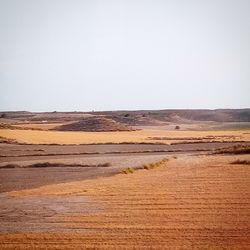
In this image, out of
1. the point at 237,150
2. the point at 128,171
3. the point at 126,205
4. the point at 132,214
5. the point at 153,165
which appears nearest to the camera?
the point at 132,214

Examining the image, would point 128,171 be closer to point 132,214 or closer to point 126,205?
point 126,205

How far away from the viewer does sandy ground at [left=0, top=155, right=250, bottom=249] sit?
11.4m

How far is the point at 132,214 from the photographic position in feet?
46.4

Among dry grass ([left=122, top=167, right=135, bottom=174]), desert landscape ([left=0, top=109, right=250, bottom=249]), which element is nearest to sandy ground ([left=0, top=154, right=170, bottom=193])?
desert landscape ([left=0, top=109, right=250, bottom=249])

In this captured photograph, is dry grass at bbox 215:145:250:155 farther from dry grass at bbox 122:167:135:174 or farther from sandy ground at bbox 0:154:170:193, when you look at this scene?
dry grass at bbox 122:167:135:174

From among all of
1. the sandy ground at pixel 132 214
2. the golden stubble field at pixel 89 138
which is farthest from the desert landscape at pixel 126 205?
the golden stubble field at pixel 89 138

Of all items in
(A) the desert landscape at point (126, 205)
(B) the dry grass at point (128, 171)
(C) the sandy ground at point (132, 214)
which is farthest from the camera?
(B) the dry grass at point (128, 171)

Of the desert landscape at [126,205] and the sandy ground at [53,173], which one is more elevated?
the desert landscape at [126,205]

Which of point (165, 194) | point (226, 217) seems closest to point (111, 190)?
point (165, 194)

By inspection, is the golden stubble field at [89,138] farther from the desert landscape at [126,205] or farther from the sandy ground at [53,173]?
the desert landscape at [126,205]

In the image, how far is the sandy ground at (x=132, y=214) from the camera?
11.4 metres

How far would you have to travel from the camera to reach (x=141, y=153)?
132 ft

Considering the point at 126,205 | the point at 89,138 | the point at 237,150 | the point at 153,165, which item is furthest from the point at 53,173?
the point at 89,138

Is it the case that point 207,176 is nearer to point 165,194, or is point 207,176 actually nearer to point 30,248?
point 165,194
